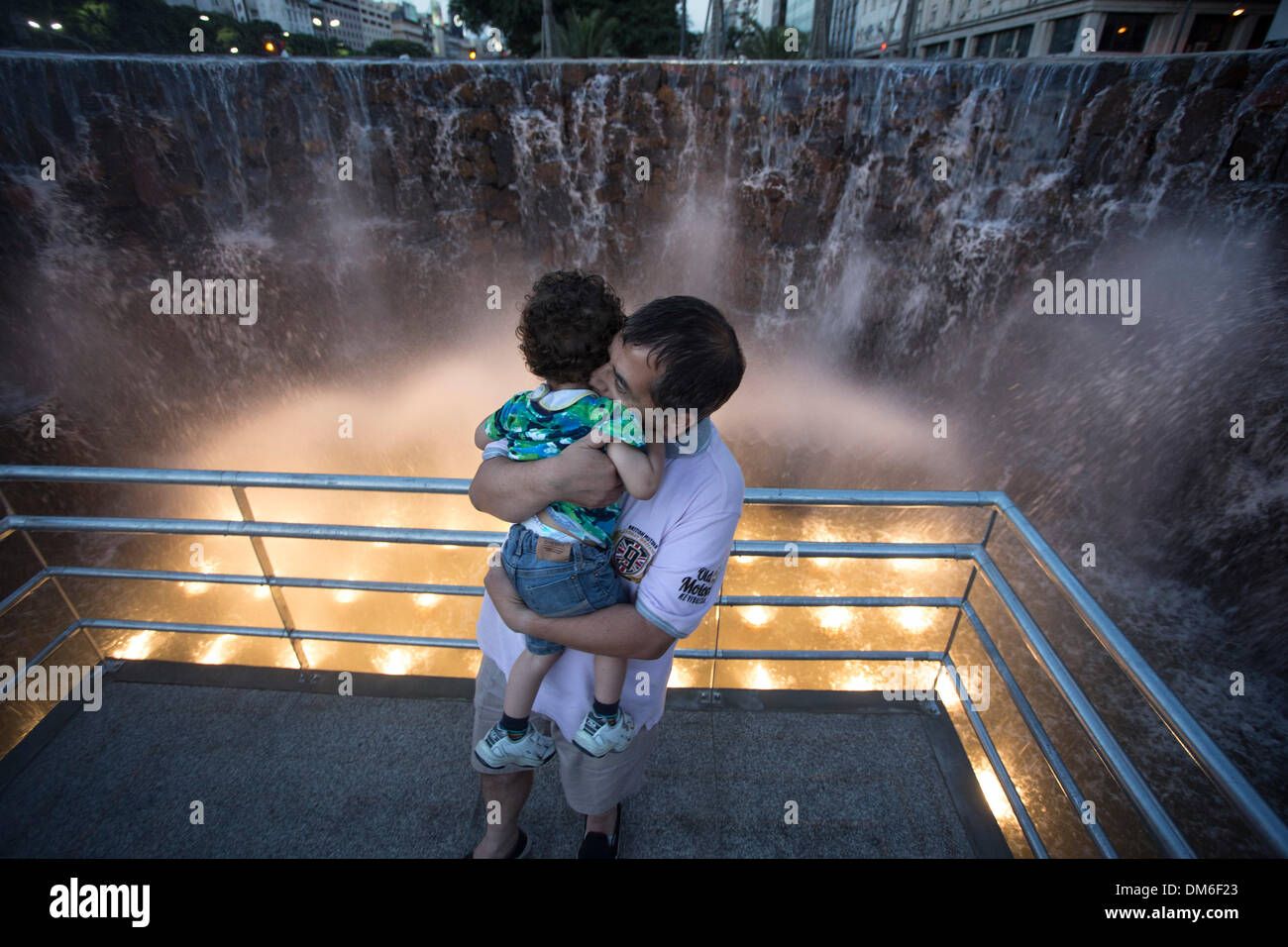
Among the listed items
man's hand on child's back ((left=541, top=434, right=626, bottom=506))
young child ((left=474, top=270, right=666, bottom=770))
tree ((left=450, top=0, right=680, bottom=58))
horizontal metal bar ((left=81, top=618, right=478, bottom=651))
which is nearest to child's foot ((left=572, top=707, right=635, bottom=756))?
young child ((left=474, top=270, right=666, bottom=770))

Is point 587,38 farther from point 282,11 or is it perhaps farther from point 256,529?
point 282,11

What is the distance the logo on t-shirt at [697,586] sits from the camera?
1444 millimetres

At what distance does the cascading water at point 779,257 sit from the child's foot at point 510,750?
343 inches

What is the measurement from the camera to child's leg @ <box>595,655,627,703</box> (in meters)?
1.69

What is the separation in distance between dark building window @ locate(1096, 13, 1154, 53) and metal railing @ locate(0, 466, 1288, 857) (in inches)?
1079

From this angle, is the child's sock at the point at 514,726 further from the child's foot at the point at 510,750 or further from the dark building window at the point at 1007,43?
the dark building window at the point at 1007,43

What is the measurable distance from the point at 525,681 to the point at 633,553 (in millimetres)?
611

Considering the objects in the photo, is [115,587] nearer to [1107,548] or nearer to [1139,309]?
[1107,548]

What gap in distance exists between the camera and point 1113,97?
821 centimetres

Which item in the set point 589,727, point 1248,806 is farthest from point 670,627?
point 1248,806

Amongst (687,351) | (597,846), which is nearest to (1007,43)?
(687,351)

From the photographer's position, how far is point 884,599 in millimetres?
2623

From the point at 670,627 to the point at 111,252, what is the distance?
529 inches

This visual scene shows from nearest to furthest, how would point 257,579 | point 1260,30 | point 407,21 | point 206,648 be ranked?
point 257,579, point 206,648, point 1260,30, point 407,21
